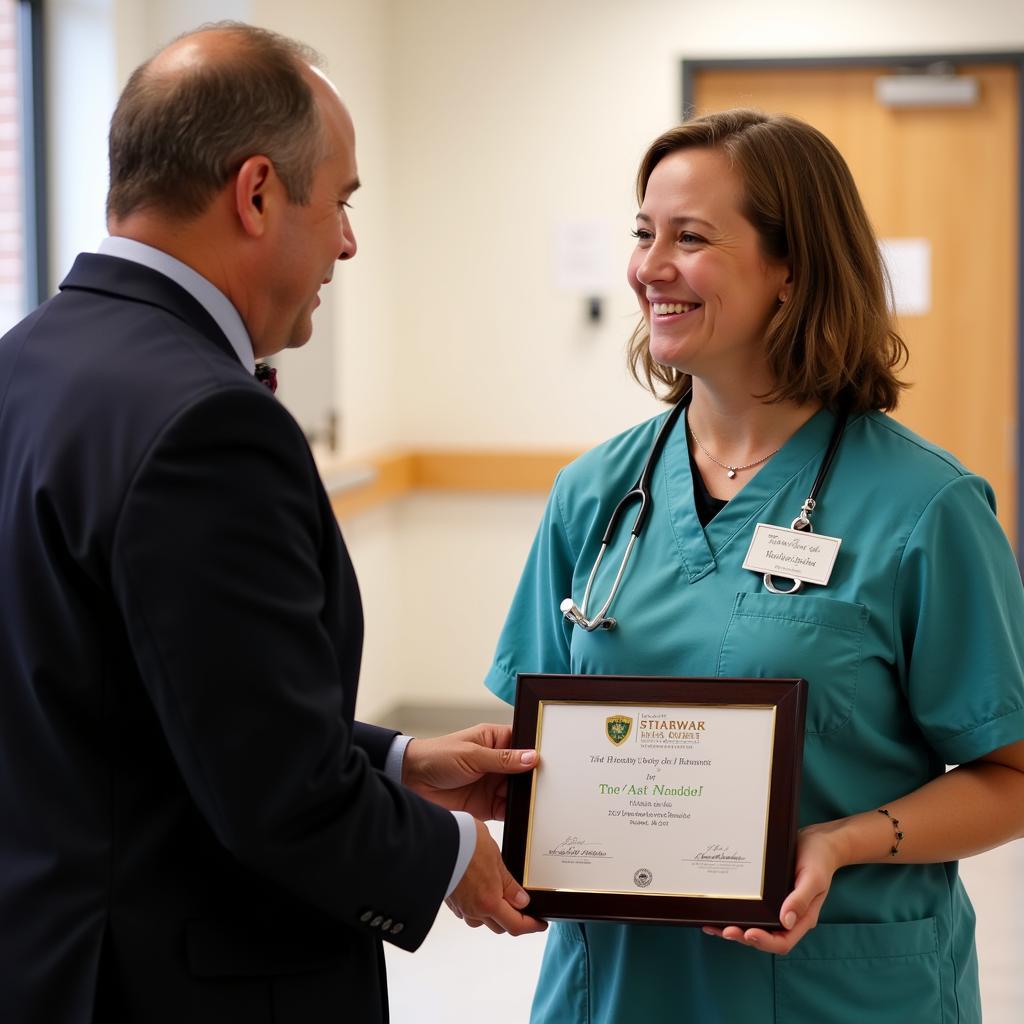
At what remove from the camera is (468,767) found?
5.00 feet

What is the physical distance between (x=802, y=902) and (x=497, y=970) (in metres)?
2.04

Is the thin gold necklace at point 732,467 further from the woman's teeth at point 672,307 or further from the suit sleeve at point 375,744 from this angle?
the suit sleeve at point 375,744

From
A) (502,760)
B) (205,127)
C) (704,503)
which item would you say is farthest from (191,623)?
(704,503)

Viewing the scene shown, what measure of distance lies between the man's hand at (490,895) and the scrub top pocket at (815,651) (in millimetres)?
339

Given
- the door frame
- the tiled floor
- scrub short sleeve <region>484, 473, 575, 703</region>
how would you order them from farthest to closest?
the door frame → the tiled floor → scrub short sleeve <region>484, 473, 575, 703</region>

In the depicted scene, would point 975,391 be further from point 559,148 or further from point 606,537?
point 606,537

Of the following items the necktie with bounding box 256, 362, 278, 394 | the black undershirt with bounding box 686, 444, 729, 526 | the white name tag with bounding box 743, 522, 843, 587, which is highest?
the necktie with bounding box 256, 362, 278, 394

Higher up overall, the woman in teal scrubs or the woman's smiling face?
the woman's smiling face

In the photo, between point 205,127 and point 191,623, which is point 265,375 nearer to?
point 205,127

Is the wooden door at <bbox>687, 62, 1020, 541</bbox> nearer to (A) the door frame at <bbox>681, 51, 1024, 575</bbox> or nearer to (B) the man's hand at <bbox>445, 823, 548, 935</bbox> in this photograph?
(A) the door frame at <bbox>681, 51, 1024, 575</bbox>

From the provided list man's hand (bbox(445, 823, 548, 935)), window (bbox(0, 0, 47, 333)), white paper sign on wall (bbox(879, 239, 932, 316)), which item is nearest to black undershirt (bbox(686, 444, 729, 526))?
man's hand (bbox(445, 823, 548, 935))

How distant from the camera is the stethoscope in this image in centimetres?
151

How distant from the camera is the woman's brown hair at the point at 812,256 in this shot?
1.58m
